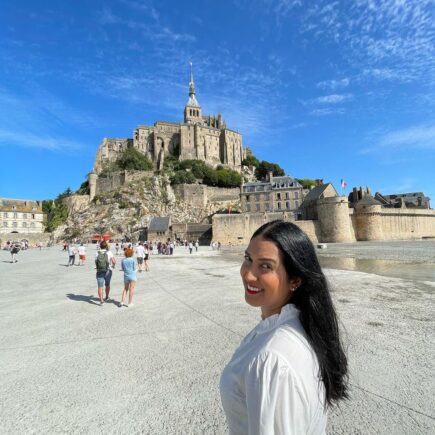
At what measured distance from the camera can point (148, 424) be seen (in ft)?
8.60

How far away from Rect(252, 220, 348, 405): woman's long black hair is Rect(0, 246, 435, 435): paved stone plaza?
15cm

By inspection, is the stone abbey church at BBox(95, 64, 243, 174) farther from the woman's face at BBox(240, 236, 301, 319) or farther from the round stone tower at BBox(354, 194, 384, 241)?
the woman's face at BBox(240, 236, 301, 319)

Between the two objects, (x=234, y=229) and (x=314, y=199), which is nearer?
(x=234, y=229)

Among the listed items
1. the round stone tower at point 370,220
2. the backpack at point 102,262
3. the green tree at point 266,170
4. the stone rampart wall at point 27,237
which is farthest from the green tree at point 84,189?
the backpack at point 102,262

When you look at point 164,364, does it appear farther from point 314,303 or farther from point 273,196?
point 273,196

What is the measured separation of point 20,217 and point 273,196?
1823 inches

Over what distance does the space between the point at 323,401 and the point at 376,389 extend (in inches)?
100

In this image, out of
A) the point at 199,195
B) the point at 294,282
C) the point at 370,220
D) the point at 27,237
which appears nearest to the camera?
the point at 294,282

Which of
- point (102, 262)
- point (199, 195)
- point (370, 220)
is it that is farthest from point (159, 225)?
point (102, 262)

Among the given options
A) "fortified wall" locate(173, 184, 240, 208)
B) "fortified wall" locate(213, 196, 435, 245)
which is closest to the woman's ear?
"fortified wall" locate(213, 196, 435, 245)

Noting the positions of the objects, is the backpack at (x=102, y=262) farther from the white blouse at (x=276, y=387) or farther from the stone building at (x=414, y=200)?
the stone building at (x=414, y=200)

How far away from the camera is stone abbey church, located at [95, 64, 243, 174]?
73188 millimetres

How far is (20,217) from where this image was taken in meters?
57.2

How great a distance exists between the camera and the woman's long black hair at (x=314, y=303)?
117 cm
